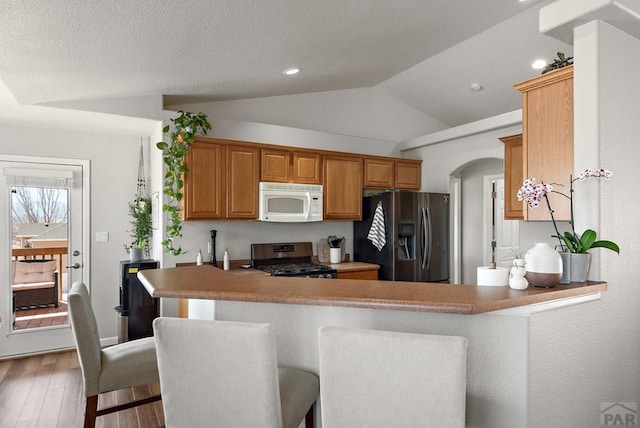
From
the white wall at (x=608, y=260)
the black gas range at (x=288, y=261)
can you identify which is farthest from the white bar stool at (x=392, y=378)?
the black gas range at (x=288, y=261)

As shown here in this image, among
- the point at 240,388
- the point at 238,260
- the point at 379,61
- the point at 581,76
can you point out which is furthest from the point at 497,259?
the point at 240,388

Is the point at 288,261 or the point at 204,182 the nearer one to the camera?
the point at 204,182

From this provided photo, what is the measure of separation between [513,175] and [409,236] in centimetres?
136

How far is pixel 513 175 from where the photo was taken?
11.8ft

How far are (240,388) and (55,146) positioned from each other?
3827 mm

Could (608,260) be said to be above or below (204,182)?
below

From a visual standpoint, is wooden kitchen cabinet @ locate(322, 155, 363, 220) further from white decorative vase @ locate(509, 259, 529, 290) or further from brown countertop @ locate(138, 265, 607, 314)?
white decorative vase @ locate(509, 259, 529, 290)

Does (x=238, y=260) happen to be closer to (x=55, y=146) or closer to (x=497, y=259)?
(x=55, y=146)

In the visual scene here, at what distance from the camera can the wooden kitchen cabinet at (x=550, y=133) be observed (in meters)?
2.20

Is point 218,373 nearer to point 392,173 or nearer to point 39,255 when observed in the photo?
point 39,255

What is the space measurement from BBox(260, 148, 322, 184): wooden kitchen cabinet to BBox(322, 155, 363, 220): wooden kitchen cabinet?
5.3 inches

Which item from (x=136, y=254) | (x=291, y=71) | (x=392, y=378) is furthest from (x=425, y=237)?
(x=392, y=378)

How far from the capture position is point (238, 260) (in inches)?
170

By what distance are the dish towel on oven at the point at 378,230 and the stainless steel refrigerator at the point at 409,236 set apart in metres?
0.02
